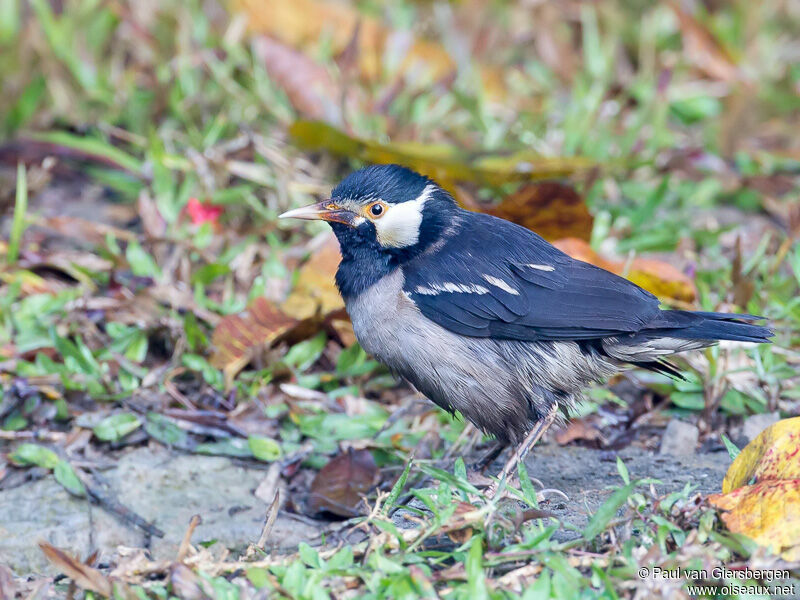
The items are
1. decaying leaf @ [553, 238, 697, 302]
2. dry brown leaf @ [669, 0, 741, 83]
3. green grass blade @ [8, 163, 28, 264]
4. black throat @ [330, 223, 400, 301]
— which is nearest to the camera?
black throat @ [330, 223, 400, 301]

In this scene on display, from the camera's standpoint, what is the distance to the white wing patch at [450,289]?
157 inches

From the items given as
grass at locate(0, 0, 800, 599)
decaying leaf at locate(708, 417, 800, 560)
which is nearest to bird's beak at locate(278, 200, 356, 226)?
grass at locate(0, 0, 800, 599)

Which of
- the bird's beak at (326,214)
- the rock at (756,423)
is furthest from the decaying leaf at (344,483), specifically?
the rock at (756,423)

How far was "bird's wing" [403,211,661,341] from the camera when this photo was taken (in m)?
3.90

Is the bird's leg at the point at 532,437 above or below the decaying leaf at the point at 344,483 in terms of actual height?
above

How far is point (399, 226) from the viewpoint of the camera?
13.8ft

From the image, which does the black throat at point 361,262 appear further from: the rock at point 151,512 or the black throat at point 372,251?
the rock at point 151,512

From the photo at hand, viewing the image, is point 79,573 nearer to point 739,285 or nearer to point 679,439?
point 679,439

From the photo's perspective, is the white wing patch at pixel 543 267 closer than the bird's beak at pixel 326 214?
Yes

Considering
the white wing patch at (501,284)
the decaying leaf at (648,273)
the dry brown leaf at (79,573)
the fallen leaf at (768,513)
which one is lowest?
the dry brown leaf at (79,573)

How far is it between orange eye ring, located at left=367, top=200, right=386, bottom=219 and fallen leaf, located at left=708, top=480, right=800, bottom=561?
1775mm

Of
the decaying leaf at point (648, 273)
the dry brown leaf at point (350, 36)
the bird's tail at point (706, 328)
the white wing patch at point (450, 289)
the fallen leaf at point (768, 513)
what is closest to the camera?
the fallen leaf at point (768, 513)

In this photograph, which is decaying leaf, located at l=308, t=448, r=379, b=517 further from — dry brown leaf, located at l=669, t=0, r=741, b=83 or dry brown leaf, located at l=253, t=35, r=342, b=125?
dry brown leaf, located at l=669, t=0, r=741, b=83

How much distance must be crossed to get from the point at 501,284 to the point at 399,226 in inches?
20.3
